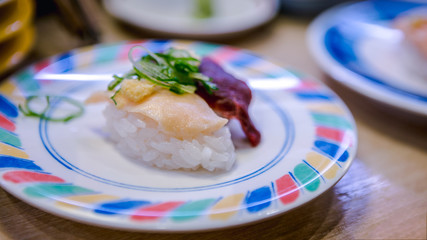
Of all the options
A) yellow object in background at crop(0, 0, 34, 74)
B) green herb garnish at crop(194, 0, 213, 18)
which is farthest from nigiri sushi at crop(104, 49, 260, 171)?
green herb garnish at crop(194, 0, 213, 18)

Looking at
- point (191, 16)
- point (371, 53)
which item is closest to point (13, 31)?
point (191, 16)

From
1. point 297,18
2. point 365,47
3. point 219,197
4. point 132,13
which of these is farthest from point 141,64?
point 297,18

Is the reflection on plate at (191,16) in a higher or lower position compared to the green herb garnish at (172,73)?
lower

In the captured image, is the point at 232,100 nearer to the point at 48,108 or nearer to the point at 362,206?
the point at 362,206

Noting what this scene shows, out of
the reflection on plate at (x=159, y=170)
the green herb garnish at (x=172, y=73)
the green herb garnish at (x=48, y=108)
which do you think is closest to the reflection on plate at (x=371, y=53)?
the reflection on plate at (x=159, y=170)

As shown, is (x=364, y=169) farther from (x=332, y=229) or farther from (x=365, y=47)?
(x=365, y=47)

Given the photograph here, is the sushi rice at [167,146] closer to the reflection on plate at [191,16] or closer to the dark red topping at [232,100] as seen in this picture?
the dark red topping at [232,100]
